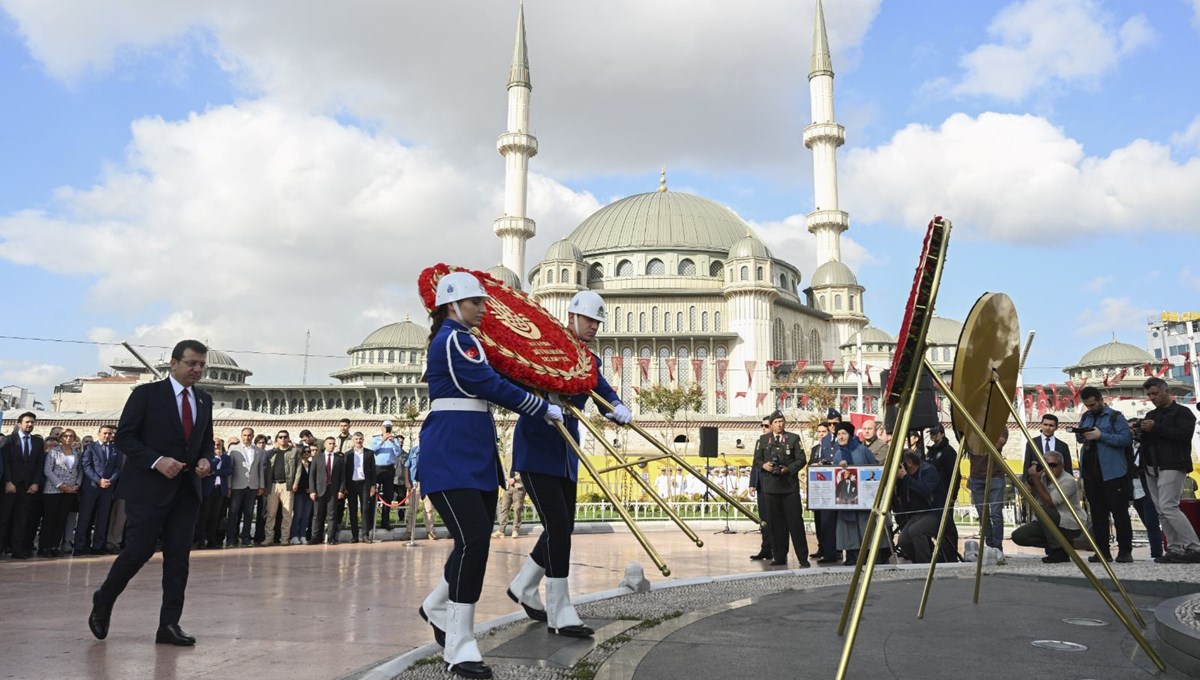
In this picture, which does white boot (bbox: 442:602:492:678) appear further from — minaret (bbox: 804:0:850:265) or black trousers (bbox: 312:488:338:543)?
minaret (bbox: 804:0:850:265)

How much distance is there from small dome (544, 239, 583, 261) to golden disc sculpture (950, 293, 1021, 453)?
51925mm

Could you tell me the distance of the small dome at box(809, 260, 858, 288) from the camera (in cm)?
5916

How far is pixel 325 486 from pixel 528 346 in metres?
8.19

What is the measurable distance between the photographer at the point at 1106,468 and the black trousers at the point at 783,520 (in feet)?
9.00

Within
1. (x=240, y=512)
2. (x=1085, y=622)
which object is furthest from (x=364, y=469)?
(x=1085, y=622)

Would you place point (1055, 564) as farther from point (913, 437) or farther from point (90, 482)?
point (90, 482)

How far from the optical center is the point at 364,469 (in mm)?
11820

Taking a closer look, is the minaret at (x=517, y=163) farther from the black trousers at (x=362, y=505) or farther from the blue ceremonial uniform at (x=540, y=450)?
the blue ceremonial uniform at (x=540, y=450)

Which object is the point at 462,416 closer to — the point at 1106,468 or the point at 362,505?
the point at 1106,468

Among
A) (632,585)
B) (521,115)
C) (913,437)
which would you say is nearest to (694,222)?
(521,115)

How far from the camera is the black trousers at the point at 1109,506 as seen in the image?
7.96 meters

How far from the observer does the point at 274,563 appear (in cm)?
854

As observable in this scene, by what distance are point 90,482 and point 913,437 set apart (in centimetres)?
→ 1008

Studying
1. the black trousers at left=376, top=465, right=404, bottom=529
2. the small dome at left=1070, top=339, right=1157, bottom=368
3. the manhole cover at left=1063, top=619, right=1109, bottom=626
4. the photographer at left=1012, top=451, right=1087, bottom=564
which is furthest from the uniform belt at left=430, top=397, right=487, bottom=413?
the small dome at left=1070, top=339, right=1157, bottom=368
